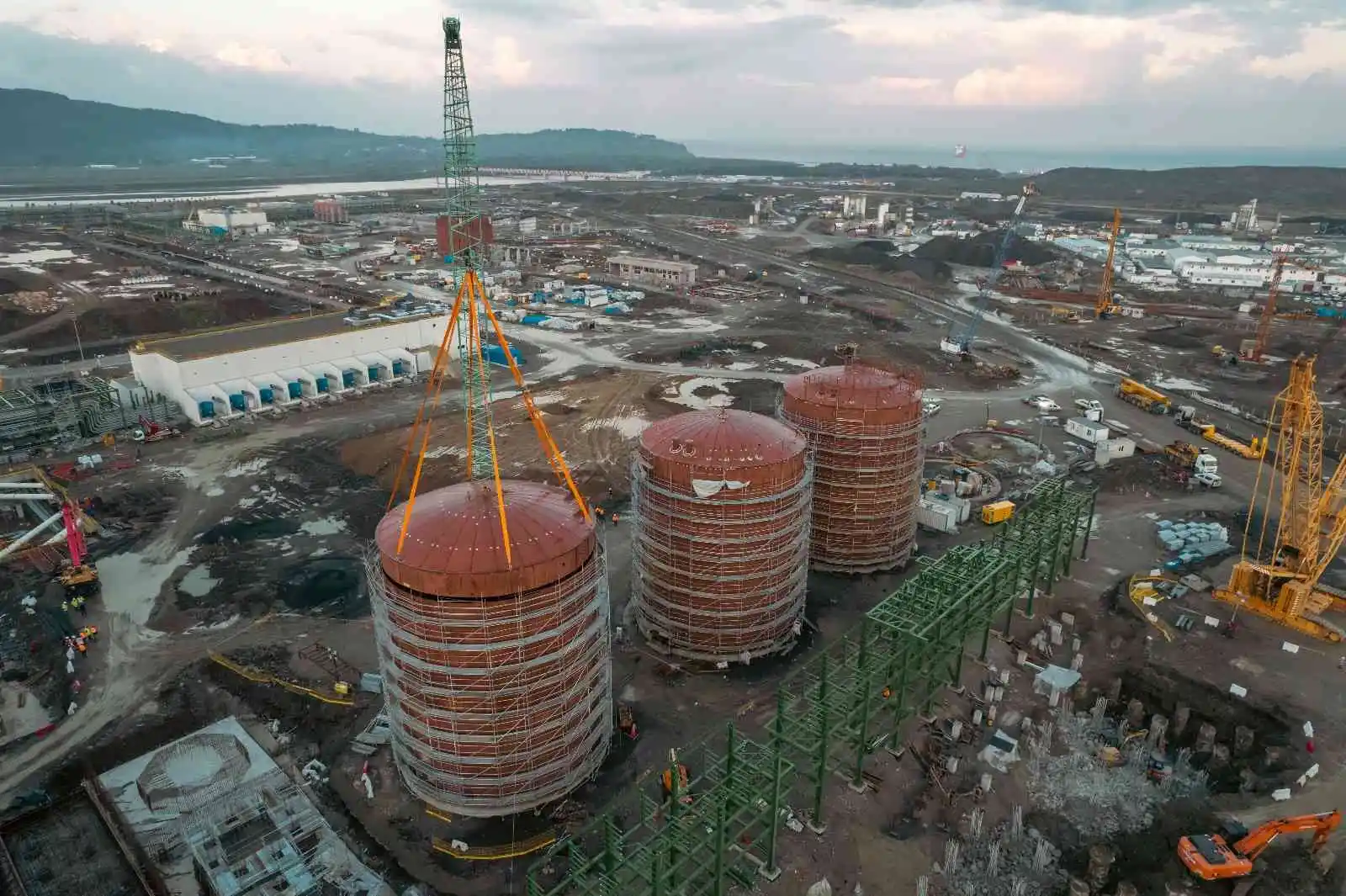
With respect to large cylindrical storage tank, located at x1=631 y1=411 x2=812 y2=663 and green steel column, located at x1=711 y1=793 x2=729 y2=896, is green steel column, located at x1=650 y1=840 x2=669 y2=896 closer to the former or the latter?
green steel column, located at x1=711 y1=793 x2=729 y2=896

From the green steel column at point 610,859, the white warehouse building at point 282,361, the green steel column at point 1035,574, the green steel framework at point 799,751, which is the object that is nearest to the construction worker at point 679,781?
the green steel framework at point 799,751

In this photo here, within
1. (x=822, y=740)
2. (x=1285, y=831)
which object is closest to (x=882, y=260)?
(x=1285, y=831)

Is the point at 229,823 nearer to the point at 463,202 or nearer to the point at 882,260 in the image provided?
the point at 463,202

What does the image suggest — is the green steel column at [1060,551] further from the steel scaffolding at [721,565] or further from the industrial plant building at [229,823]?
the industrial plant building at [229,823]

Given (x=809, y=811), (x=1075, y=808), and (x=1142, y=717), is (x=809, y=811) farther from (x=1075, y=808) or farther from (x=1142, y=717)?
(x=1142, y=717)

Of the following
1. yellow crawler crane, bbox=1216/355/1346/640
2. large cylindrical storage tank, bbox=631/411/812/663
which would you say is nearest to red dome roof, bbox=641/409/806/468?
large cylindrical storage tank, bbox=631/411/812/663

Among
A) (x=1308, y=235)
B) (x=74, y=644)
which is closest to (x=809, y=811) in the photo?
(x=74, y=644)
